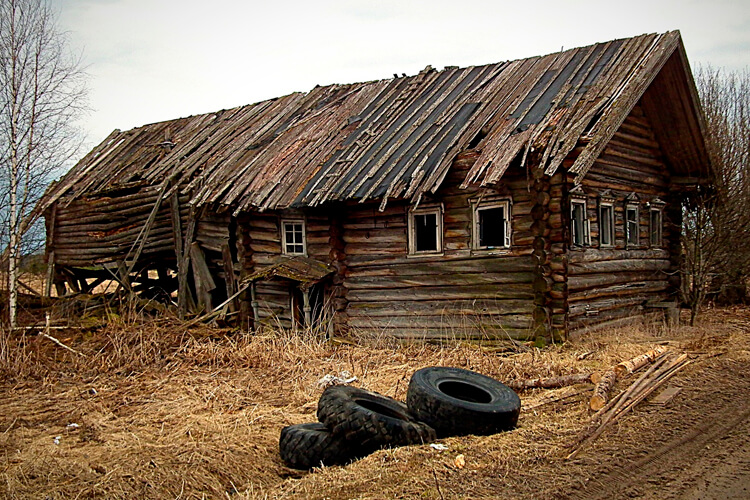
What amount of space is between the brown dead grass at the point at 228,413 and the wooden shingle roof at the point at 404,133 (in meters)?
3.19

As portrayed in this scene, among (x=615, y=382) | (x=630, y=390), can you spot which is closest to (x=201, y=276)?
(x=615, y=382)

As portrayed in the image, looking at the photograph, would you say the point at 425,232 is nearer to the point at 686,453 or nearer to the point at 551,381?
the point at 551,381

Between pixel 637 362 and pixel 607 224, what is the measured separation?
17.4ft

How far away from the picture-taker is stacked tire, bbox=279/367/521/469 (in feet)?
20.2

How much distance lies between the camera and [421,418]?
22.1 ft

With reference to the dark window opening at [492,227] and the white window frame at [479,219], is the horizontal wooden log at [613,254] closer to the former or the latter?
the white window frame at [479,219]

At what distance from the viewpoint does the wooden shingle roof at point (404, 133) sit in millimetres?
11758

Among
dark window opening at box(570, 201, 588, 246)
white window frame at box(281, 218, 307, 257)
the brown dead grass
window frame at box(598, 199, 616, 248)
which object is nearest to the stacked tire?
the brown dead grass

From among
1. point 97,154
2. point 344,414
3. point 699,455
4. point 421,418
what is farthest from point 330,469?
point 97,154

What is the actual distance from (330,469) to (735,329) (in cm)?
1155

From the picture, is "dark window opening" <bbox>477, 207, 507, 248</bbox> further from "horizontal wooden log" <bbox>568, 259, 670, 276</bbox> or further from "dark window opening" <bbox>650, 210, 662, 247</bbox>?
"dark window opening" <bbox>650, 210, 662, 247</bbox>

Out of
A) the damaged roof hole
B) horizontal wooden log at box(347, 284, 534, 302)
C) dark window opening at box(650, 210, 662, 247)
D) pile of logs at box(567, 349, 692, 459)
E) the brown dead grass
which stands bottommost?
the brown dead grass

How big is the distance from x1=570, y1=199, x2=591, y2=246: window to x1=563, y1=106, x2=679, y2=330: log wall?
166mm

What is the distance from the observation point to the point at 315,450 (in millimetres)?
6191
